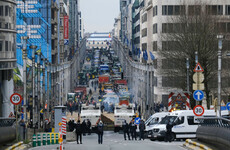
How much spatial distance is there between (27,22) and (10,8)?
49.8m

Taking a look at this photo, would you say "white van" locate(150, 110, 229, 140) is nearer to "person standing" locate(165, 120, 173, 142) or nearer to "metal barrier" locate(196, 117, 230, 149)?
"person standing" locate(165, 120, 173, 142)

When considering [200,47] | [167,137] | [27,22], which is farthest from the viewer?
[27,22]

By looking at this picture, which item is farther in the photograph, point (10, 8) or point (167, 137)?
point (10, 8)

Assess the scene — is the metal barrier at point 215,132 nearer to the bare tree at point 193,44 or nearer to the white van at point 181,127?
the white van at point 181,127

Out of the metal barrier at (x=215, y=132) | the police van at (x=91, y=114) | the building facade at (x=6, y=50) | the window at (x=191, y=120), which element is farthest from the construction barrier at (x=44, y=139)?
the police van at (x=91, y=114)

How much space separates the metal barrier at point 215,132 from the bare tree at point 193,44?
2906 centimetres

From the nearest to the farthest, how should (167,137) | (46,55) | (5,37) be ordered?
(167,137)
(5,37)
(46,55)

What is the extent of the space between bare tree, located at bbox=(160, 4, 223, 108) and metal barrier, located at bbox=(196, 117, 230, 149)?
29.1 meters

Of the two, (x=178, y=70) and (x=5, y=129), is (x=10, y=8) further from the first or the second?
(x=5, y=129)

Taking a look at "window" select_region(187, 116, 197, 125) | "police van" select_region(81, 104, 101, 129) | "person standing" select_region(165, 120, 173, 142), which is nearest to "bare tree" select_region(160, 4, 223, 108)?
"police van" select_region(81, 104, 101, 129)

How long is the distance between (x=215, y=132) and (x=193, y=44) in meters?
34.2

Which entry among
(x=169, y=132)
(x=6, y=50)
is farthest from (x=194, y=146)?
(x=6, y=50)

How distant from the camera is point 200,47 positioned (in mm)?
61312

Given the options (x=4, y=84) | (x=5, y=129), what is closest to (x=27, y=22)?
(x=4, y=84)
